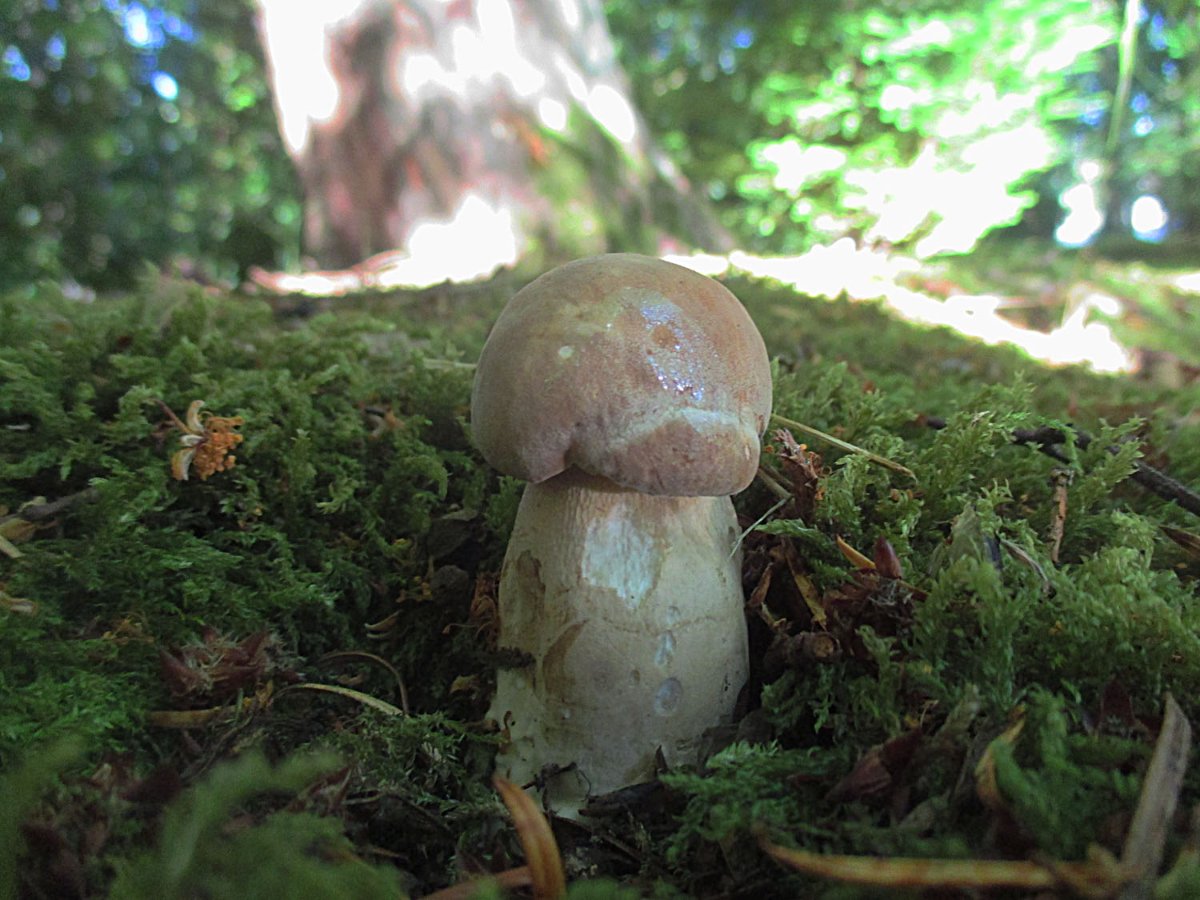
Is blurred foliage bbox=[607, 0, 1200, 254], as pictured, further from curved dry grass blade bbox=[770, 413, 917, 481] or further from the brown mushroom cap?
the brown mushroom cap

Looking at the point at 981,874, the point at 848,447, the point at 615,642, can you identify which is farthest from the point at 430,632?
the point at 981,874

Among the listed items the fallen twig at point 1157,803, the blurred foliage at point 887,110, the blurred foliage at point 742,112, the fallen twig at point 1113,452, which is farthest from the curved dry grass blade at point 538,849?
the blurred foliage at point 887,110

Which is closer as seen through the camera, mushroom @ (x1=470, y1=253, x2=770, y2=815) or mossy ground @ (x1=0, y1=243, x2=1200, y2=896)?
mossy ground @ (x1=0, y1=243, x2=1200, y2=896)

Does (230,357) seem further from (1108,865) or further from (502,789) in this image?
Result: (1108,865)

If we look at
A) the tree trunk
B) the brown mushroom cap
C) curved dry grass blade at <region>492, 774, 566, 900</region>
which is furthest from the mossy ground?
the tree trunk

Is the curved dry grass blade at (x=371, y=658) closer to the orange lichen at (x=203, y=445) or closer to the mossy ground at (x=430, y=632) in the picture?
the mossy ground at (x=430, y=632)

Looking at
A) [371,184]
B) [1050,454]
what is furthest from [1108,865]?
[371,184]
